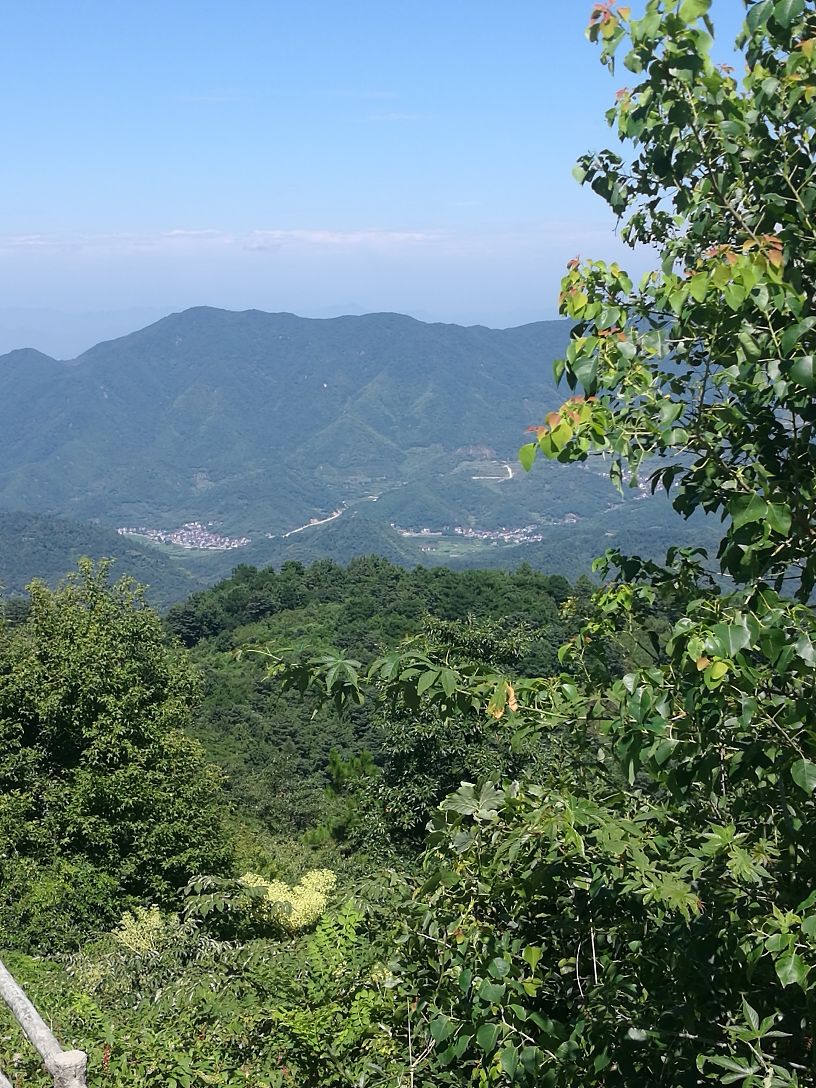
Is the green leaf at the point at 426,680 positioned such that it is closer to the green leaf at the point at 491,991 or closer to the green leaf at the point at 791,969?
the green leaf at the point at 491,991

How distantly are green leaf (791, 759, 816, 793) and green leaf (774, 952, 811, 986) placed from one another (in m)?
0.37

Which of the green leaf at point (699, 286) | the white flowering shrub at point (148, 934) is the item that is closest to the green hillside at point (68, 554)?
the white flowering shrub at point (148, 934)

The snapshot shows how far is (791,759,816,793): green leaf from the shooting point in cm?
173

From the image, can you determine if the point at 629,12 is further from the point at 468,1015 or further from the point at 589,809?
the point at 468,1015

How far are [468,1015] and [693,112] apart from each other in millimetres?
2429

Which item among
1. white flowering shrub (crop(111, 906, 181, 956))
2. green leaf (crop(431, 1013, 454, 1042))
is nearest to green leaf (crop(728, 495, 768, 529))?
green leaf (crop(431, 1013, 454, 1042))

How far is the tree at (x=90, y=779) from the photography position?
40.1 feet

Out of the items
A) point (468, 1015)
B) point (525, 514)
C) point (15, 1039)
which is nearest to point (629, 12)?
point (468, 1015)

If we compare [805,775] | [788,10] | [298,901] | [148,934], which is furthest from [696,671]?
[298,901]

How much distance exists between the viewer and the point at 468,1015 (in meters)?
2.52

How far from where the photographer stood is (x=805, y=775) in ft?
5.69

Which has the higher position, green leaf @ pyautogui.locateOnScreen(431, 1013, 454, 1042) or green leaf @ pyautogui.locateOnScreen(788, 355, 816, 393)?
green leaf @ pyautogui.locateOnScreen(788, 355, 816, 393)

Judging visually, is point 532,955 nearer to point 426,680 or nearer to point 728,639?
point 426,680

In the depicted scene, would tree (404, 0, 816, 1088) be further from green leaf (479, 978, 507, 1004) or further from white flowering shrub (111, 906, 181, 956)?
white flowering shrub (111, 906, 181, 956)
